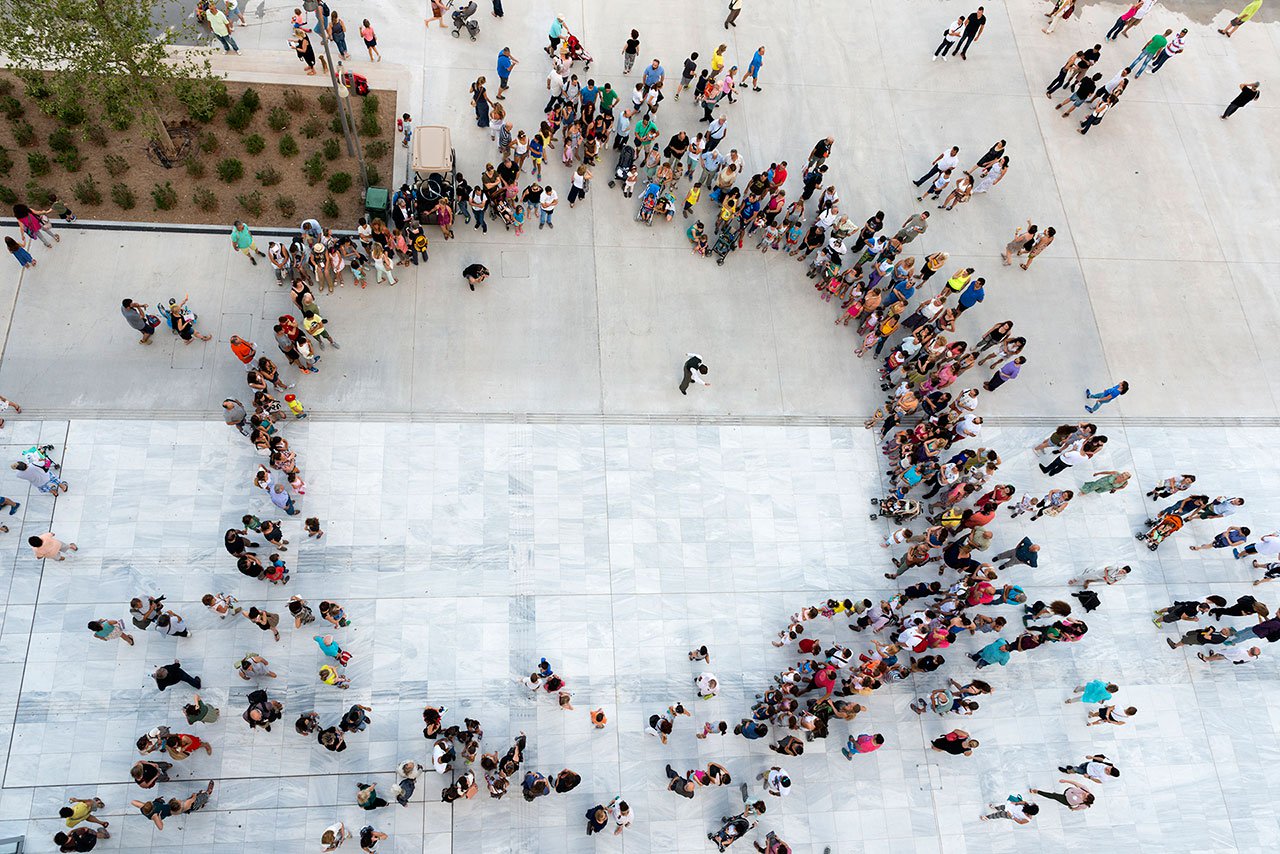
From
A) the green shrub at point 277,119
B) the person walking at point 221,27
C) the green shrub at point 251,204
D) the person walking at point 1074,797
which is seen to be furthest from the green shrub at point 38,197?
the person walking at point 1074,797

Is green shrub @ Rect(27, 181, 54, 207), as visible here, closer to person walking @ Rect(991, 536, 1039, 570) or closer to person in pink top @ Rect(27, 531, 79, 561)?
person in pink top @ Rect(27, 531, 79, 561)

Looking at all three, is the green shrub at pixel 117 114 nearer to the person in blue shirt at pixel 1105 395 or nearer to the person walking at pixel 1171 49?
the person in blue shirt at pixel 1105 395

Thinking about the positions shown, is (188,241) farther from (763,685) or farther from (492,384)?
(763,685)

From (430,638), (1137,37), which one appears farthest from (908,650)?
(1137,37)

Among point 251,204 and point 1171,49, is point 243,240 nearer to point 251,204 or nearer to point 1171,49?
point 251,204

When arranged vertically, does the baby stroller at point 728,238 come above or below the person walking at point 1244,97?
below
